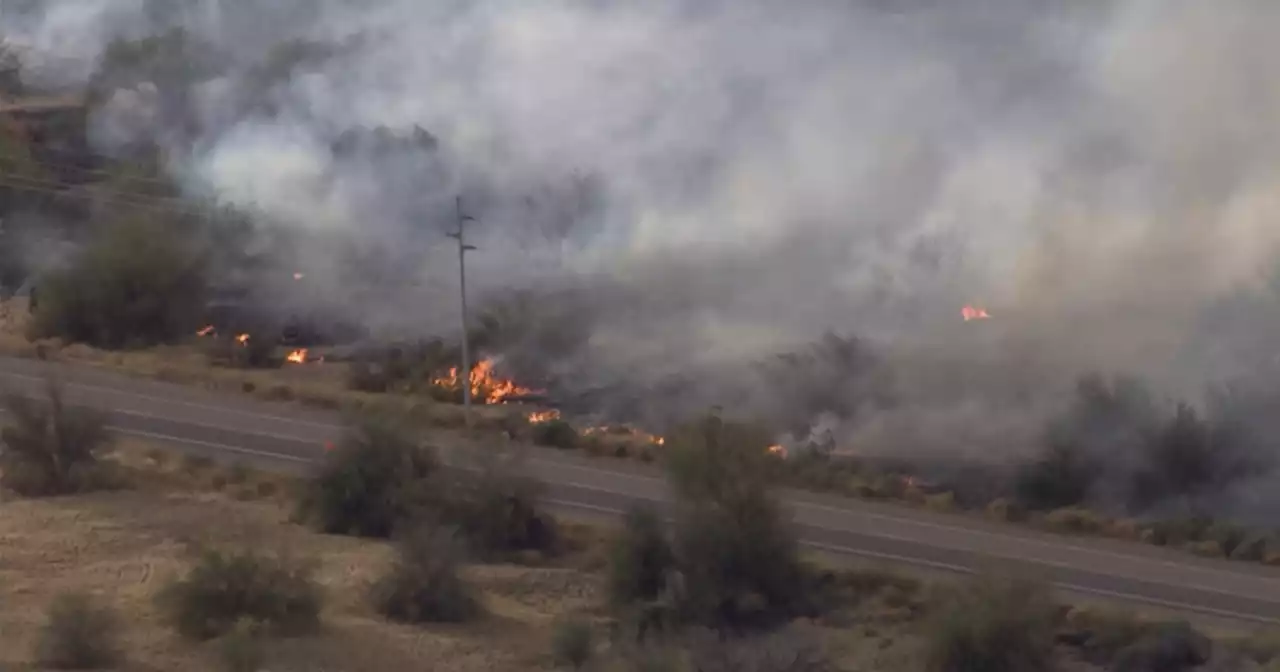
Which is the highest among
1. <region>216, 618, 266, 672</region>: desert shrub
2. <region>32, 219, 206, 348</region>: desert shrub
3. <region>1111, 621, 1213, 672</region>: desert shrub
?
<region>32, 219, 206, 348</region>: desert shrub

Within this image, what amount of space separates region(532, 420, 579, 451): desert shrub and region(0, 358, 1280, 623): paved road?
675mm

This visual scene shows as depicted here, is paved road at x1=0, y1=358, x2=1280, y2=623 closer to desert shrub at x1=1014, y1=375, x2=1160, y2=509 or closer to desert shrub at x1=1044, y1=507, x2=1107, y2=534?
desert shrub at x1=1044, y1=507, x2=1107, y2=534

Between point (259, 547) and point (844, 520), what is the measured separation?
418 inches

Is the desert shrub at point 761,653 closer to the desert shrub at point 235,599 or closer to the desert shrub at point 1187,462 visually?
the desert shrub at point 235,599

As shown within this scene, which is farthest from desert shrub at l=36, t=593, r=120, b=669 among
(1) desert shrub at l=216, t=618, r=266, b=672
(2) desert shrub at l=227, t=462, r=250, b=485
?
(2) desert shrub at l=227, t=462, r=250, b=485

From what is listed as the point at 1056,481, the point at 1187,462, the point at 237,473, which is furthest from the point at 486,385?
the point at 1187,462

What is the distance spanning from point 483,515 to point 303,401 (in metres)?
11.5

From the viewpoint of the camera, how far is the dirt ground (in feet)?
66.4

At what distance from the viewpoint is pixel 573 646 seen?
20828 millimetres

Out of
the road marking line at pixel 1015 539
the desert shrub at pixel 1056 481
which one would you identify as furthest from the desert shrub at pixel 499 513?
the desert shrub at pixel 1056 481

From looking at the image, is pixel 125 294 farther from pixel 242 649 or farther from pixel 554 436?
pixel 242 649

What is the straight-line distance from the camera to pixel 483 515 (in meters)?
27.5

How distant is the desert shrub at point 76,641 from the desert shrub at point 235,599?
1.31 metres

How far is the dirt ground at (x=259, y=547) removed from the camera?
20.2 m
